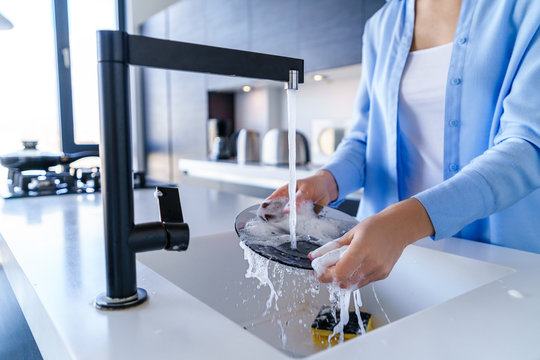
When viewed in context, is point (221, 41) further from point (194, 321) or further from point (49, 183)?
point (194, 321)

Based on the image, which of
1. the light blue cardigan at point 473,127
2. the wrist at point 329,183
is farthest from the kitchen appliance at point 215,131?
the wrist at point 329,183

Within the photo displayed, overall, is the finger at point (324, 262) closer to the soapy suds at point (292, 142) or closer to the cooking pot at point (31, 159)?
the soapy suds at point (292, 142)

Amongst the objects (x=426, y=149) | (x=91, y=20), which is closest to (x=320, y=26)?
(x=426, y=149)

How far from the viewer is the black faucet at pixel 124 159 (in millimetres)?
394

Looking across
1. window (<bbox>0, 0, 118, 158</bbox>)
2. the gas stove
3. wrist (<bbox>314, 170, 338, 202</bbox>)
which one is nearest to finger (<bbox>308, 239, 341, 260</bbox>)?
wrist (<bbox>314, 170, 338, 202</bbox>)

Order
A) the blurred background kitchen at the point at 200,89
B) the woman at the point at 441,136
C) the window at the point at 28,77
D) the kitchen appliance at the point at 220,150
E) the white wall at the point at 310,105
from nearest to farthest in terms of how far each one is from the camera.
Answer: the woman at the point at 441,136, the blurred background kitchen at the point at 200,89, the white wall at the point at 310,105, the kitchen appliance at the point at 220,150, the window at the point at 28,77

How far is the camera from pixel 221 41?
343 centimetres

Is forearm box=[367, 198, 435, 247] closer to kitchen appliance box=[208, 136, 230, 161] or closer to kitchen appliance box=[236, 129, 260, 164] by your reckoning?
kitchen appliance box=[236, 129, 260, 164]

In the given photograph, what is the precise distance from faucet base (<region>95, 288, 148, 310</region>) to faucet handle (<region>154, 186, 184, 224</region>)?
0.09 meters

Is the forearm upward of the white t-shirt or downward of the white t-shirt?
downward

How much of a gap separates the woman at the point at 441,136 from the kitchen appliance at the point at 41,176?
0.92 meters

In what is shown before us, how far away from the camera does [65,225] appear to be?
86 centimetres

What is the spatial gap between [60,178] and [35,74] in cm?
285

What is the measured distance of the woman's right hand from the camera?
696 millimetres
